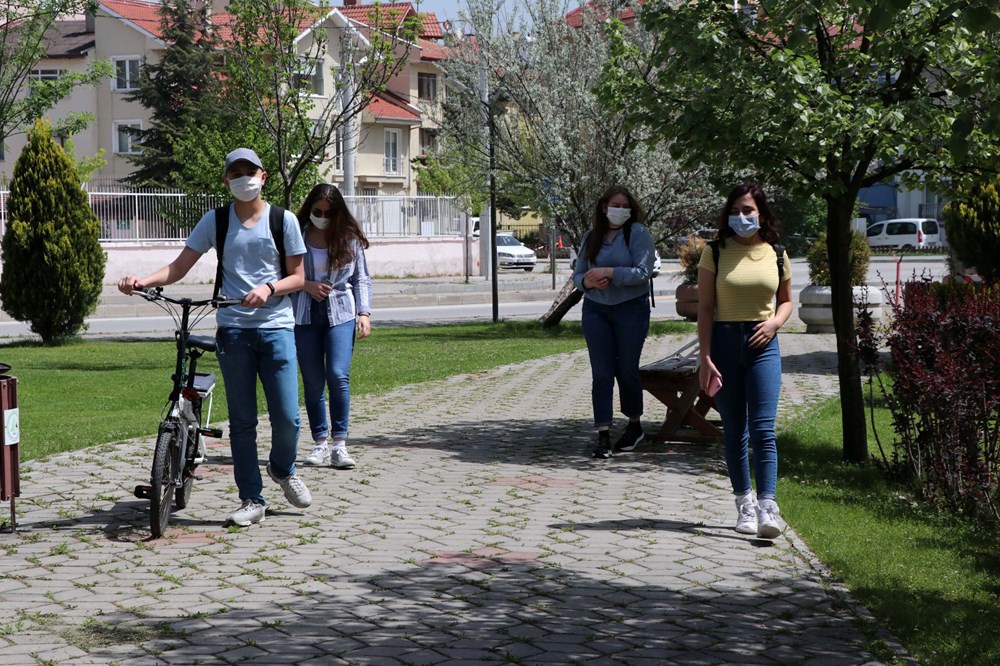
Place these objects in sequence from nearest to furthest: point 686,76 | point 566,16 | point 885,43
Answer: point 885,43 < point 686,76 < point 566,16

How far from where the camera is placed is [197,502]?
7.68 m

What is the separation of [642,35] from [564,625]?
57.1 feet

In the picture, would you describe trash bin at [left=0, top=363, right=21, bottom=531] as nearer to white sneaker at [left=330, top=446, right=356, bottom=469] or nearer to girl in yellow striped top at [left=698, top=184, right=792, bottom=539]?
white sneaker at [left=330, top=446, right=356, bottom=469]

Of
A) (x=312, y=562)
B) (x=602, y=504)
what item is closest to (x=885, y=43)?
(x=602, y=504)

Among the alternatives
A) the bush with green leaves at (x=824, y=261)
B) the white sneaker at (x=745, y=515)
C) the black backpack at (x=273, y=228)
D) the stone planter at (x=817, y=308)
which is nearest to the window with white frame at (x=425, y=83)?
the bush with green leaves at (x=824, y=261)

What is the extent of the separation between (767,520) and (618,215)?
3109 mm

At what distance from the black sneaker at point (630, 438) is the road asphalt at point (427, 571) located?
0.17 m

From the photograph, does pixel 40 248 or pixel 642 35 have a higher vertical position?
pixel 642 35

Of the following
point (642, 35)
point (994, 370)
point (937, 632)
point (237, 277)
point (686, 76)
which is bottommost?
point (937, 632)

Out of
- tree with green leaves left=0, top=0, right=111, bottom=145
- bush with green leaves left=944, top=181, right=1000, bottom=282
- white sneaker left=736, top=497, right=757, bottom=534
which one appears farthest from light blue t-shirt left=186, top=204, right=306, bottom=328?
tree with green leaves left=0, top=0, right=111, bottom=145

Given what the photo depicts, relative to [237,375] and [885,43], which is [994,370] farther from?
[237,375]

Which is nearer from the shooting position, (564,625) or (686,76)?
(564,625)

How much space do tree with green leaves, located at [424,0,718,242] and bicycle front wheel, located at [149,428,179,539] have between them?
15.0 m

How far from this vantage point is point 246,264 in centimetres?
681
